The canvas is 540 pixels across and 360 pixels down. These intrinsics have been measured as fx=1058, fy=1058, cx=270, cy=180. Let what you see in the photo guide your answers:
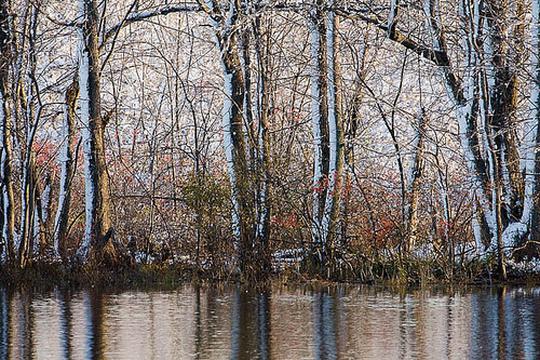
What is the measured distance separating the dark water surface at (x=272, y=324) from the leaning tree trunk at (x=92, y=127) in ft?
13.4

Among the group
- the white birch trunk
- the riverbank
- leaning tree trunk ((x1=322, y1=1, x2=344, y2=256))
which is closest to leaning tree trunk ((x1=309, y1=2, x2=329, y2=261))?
the white birch trunk

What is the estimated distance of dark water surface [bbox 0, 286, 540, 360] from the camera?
34.2 feet

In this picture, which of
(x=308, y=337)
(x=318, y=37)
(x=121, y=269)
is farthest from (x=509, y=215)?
(x=308, y=337)

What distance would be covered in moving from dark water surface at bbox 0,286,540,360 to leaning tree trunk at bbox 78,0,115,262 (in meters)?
4.09

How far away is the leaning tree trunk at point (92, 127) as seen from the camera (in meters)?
22.3

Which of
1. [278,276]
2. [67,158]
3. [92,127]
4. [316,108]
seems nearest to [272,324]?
[278,276]

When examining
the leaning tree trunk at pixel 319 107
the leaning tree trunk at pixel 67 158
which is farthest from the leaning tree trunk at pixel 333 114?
the leaning tree trunk at pixel 67 158

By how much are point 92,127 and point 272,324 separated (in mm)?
10813

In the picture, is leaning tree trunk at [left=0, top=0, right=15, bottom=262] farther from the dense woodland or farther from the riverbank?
the riverbank

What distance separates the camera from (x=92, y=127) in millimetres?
22594

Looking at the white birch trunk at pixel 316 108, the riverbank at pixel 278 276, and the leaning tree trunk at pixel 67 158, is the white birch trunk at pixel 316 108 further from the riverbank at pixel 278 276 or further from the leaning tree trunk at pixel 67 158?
the leaning tree trunk at pixel 67 158

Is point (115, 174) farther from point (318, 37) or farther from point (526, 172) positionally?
point (526, 172)

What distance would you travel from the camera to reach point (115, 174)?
34781 millimetres

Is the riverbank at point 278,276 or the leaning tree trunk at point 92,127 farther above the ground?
the leaning tree trunk at point 92,127
